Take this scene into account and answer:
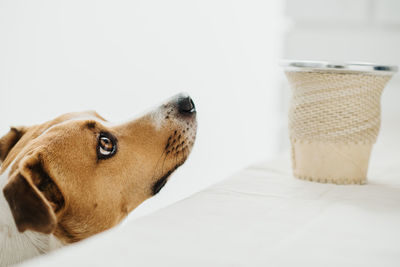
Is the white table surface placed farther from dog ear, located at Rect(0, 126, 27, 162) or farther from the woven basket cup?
dog ear, located at Rect(0, 126, 27, 162)

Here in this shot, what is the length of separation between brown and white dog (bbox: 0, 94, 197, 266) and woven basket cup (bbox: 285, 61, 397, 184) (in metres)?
0.27

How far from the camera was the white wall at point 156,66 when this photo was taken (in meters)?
1.31

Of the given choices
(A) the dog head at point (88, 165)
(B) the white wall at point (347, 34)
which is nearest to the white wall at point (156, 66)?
(B) the white wall at point (347, 34)

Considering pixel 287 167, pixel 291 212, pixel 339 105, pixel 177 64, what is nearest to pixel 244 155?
pixel 177 64

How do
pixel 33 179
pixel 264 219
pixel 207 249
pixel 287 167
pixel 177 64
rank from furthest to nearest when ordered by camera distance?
1. pixel 177 64
2. pixel 287 167
3. pixel 33 179
4. pixel 264 219
5. pixel 207 249

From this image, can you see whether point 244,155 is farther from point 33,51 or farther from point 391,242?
point 391,242

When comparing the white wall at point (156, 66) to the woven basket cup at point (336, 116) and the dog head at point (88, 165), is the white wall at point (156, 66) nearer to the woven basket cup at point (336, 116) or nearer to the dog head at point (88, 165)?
the dog head at point (88, 165)

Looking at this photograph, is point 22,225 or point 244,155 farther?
point 244,155

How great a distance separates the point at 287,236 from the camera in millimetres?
713

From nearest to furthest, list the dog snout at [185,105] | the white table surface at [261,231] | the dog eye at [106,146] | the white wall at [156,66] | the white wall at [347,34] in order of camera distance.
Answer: the white table surface at [261,231], the dog eye at [106,146], the dog snout at [185,105], the white wall at [156,66], the white wall at [347,34]

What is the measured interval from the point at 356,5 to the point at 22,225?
7.30 ft

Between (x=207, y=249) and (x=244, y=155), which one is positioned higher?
(x=207, y=249)

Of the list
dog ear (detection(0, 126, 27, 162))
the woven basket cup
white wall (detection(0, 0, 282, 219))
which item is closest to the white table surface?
the woven basket cup

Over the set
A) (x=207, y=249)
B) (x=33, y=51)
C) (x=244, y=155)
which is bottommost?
(x=244, y=155)
